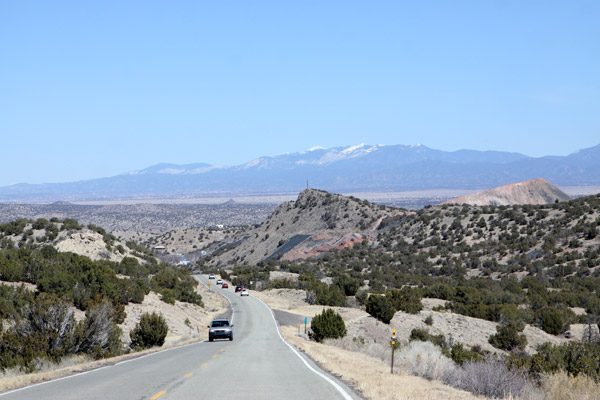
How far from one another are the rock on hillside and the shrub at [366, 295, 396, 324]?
178ft

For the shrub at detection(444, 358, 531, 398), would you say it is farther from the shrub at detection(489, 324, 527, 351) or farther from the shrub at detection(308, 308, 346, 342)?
the shrub at detection(489, 324, 527, 351)

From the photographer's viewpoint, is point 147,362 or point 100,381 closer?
point 100,381

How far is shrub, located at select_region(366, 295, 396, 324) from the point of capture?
39250mm

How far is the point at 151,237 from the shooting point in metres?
144

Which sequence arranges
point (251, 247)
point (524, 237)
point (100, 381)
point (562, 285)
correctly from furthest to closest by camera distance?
1. point (251, 247)
2. point (524, 237)
3. point (562, 285)
4. point (100, 381)

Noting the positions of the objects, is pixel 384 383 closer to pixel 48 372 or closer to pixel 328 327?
pixel 48 372

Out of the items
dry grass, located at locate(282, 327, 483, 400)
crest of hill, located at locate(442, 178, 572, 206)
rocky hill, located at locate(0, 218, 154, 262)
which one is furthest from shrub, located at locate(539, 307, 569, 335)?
crest of hill, located at locate(442, 178, 572, 206)

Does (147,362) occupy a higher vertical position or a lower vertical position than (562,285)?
higher

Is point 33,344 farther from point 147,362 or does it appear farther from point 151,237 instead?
point 151,237

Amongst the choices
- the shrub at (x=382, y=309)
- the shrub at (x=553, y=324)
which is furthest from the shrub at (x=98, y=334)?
the shrub at (x=553, y=324)

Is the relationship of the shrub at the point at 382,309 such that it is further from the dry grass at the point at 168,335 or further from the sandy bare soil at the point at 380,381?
the sandy bare soil at the point at 380,381

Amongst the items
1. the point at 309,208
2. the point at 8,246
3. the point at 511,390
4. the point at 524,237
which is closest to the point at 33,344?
the point at 511,390

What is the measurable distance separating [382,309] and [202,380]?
26.2 meters

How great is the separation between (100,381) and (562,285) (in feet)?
150
